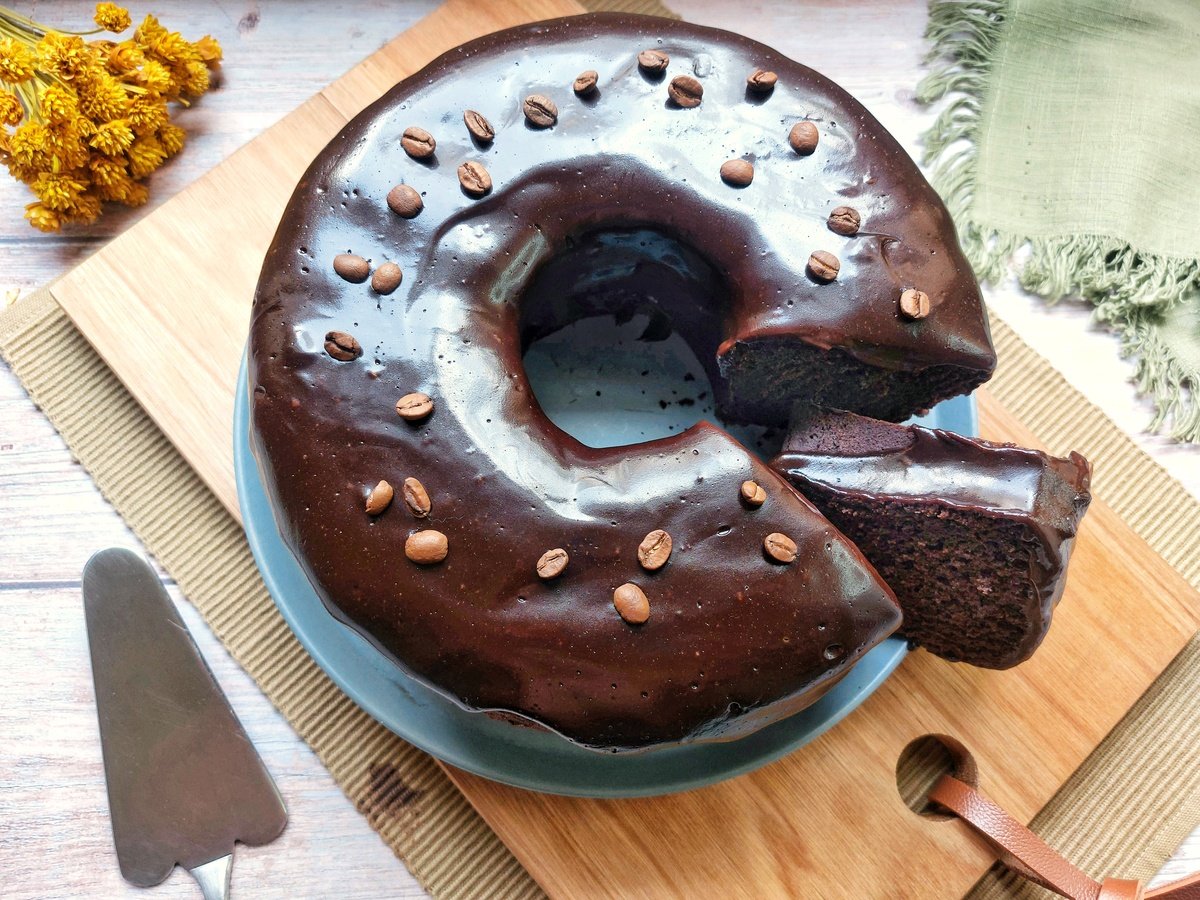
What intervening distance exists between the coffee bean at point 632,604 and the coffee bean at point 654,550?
0.14 feet

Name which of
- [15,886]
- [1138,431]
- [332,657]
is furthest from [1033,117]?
[15,886]

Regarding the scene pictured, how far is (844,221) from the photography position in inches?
69.3

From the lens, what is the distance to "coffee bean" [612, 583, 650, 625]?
1.61 meters

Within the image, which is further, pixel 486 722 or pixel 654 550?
pixel 486 722

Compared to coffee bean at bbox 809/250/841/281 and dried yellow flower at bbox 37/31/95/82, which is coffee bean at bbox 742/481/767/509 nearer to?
coffee bean at bbox 809/250/841/281

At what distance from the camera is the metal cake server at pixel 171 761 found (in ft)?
6.59

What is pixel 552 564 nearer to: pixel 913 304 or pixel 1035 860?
pixel 913 304

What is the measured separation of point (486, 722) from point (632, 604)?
0.44 m

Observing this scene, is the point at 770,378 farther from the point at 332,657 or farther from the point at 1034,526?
the point at 332,657

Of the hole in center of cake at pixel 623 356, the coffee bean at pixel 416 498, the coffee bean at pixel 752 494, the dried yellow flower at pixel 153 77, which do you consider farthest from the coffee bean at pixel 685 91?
the dried yellow flower at pixel 153 77

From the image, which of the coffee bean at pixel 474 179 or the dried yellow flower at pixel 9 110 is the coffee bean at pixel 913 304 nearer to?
the coffee bean at pixel 474 179

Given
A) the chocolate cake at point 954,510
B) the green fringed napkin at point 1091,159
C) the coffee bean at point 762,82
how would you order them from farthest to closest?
the green fringed napkin at point 1091,159
the coffee bean at point 762,82
the chocolate cake at point 954,510

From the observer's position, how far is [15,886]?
80.5 inches

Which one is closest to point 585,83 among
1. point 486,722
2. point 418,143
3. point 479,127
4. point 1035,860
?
point 479,127
